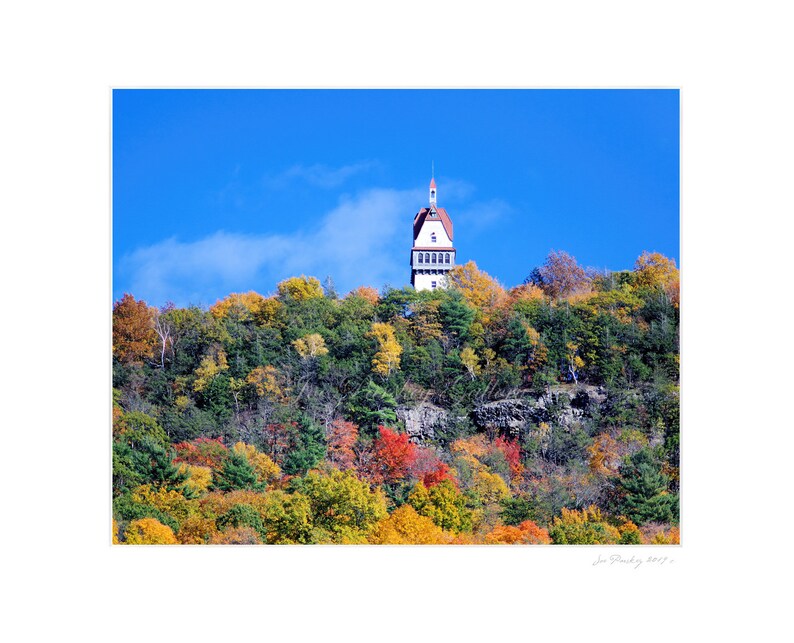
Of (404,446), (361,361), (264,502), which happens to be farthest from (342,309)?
(264,502)

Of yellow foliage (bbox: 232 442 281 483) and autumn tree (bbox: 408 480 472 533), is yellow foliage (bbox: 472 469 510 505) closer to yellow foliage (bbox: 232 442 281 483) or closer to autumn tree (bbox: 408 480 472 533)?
autumn tree (bbox: 408 480 472 533)

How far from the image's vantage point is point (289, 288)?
70.3ft

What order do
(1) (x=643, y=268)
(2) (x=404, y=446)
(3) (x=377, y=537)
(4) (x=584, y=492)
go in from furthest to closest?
(1) (x=643, y=268), (2) (x=404, y=446), (4) (x=584, y=492), (3) (x=377, y=537)

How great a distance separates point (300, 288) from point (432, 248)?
2798 mm

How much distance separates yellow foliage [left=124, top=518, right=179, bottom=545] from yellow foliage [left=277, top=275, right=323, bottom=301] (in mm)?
6288

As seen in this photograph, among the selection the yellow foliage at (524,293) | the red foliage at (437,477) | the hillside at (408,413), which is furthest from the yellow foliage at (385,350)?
the red foliage at (437,477)

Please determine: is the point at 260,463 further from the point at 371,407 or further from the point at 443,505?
the point at 443,505

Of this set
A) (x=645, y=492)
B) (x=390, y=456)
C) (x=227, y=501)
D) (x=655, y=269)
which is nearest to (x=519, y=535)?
(x=645, y=492)

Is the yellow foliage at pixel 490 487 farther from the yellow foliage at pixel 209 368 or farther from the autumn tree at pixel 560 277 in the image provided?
the yellow foliage at pixel 209 368

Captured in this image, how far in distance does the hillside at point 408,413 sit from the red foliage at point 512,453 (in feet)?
0.16

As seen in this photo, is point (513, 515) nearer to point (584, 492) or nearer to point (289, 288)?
point (584, 492)

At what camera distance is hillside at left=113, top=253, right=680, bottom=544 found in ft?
55.8

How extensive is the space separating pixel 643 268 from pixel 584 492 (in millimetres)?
5228

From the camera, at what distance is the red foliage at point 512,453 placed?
63.2 ft
